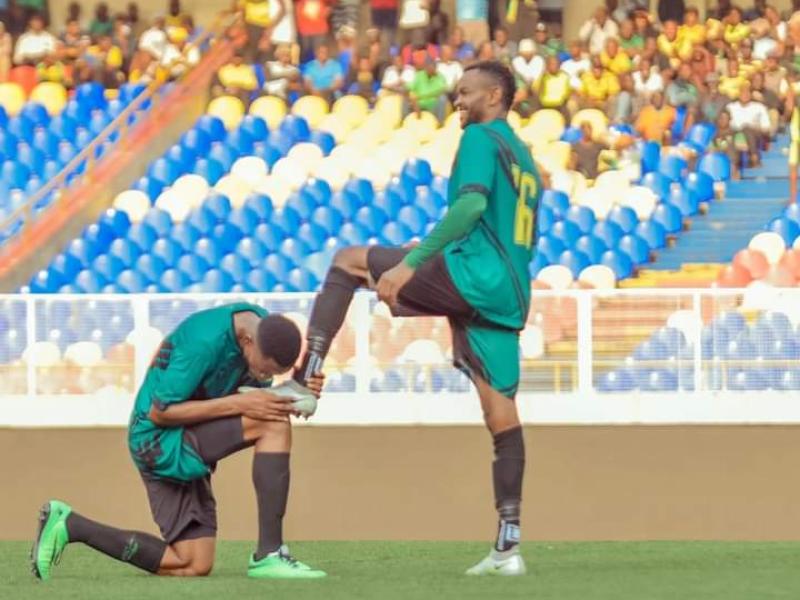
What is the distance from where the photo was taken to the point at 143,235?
1789cm

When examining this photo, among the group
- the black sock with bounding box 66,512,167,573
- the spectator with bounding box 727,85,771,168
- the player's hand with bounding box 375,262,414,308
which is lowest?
the black sock with bounding box 66,512,167,573

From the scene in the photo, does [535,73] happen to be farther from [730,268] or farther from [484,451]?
[484,451]

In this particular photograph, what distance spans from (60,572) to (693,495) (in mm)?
3985

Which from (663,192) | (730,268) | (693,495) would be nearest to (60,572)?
(693,495)

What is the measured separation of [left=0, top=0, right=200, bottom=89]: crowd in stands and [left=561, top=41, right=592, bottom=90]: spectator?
3535 millimetres

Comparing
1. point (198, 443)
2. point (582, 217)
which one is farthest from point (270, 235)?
point (198, 443)

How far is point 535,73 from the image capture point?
1923cm

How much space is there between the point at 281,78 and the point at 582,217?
3.97m

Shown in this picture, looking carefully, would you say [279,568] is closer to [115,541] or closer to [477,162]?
[115,541]

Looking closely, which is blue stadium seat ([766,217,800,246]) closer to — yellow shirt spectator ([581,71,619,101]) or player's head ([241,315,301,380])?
yellow shirt spectator ([581,71,619,101])

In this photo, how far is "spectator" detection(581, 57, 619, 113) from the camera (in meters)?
18.8

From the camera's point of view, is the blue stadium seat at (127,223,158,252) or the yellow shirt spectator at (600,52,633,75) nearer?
the blue stadium seat at (127,223,158,252)

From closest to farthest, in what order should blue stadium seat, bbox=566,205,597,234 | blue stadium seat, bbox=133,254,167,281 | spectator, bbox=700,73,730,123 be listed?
1. blue stadium seat, bbox=566,205,597,234
2. blue stadium seat, bbox=133,254,167,281
3. spectator, bbox=700,73,730,123

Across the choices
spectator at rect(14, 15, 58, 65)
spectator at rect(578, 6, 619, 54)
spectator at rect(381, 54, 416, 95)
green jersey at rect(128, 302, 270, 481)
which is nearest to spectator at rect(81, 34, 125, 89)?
spectator at rect(14, 15, 58, 65)
